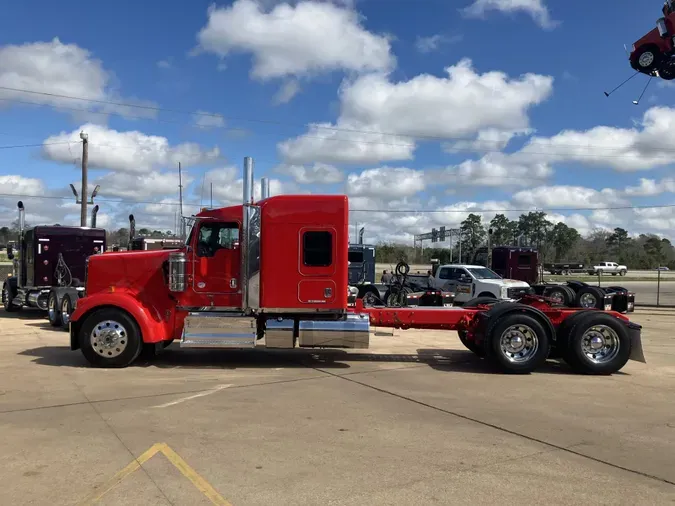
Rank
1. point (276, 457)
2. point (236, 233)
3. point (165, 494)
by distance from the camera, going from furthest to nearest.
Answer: point (236, 233) → point (276, 457) → point (165, 494)

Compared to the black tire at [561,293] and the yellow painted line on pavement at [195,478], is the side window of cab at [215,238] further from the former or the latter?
the black tire at [561,293]

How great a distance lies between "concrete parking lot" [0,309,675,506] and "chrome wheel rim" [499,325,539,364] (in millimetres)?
476

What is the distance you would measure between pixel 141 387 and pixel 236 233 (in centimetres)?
280

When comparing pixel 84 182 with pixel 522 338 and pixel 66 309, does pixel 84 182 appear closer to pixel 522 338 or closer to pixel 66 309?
pixel 66 309

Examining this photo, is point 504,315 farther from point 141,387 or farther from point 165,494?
point 165,494

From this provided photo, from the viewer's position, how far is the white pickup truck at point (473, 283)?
18.5 m

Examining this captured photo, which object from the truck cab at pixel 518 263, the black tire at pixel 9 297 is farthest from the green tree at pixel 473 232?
the black tire at pixel 9 297

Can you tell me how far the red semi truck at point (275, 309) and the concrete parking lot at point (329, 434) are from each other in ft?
1.51

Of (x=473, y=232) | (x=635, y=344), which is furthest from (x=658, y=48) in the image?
(x=473, y=232)

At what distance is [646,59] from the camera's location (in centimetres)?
2095

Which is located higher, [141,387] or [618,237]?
[618,237]

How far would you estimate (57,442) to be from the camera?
5.41 metres

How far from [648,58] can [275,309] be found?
1882 centimetres

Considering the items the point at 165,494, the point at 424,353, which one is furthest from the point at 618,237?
the point at 165,494
